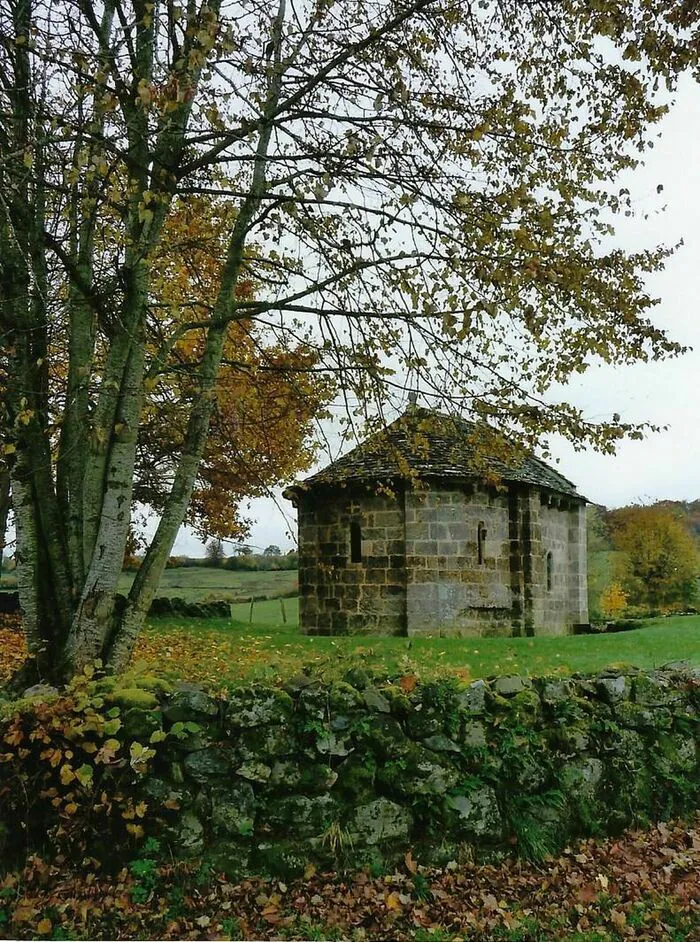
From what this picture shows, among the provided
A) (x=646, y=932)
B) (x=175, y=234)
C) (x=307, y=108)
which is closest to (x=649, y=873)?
(x=646, y=932)

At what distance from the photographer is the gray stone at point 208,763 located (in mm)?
5945

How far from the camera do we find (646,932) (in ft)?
18.6

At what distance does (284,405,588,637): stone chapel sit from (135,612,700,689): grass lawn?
2063 millimetres

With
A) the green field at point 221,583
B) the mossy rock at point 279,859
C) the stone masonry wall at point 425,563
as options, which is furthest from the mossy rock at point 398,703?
the green field at point 221,583

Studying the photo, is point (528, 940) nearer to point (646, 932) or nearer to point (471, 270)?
point (646, 932)

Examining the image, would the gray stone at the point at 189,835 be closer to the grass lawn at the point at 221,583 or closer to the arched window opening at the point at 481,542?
the arched window opening at the point at 481,542

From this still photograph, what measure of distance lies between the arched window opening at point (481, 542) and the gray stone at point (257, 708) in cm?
1282

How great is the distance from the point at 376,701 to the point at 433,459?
11.9 metres

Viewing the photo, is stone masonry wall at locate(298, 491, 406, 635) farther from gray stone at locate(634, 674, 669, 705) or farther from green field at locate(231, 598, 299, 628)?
gray stone at locate(634, 674, 669, 705)

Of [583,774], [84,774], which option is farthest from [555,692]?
[84,774]

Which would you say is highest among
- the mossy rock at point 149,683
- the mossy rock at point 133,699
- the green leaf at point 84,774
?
the mossy rock at point 149,683

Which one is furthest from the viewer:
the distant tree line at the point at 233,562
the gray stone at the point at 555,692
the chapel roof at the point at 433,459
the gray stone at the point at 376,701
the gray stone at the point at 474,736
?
the distant tree line at the point at 233,562

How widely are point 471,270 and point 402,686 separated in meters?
3.59

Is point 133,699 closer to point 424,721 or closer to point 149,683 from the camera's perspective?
point 149,683
